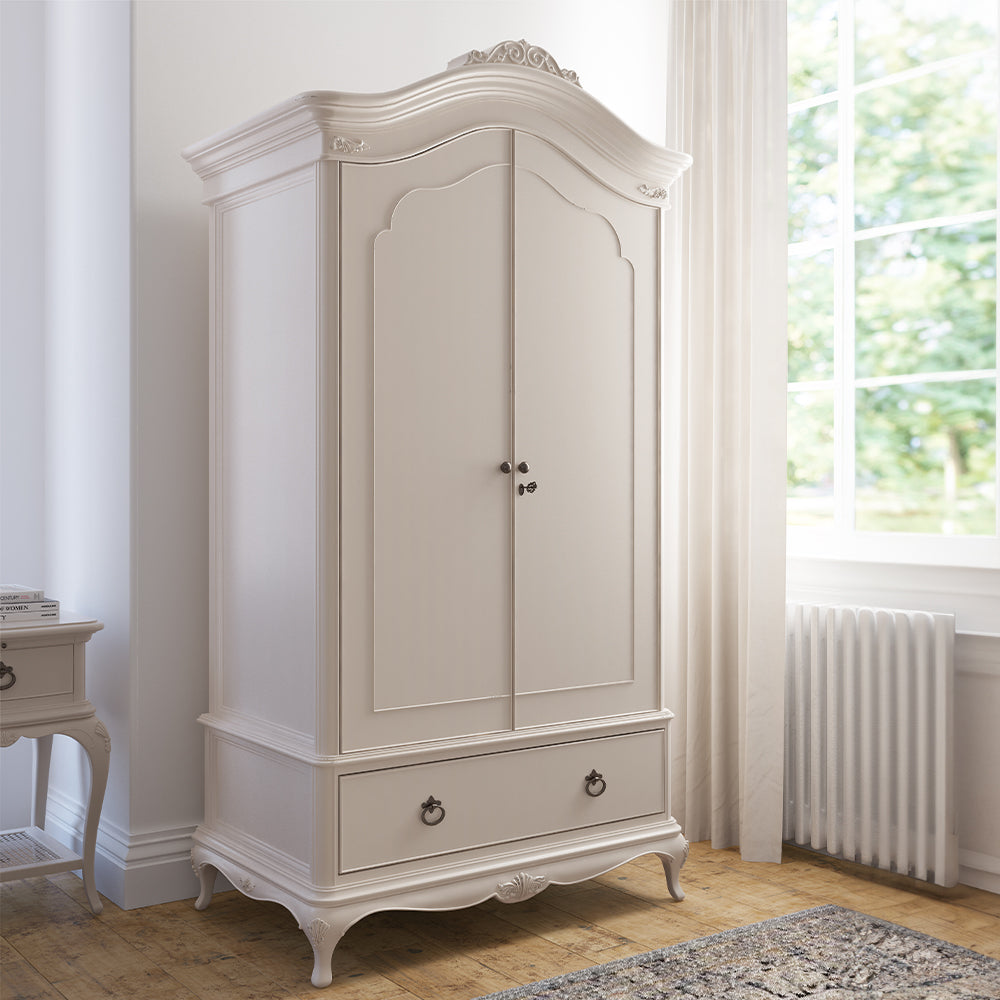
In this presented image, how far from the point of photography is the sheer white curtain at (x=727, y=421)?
122 inches

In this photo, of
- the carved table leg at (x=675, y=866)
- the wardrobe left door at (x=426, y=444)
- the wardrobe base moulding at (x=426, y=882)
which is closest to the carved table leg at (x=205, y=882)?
the wardrobe base moulding at (x=426, y=882)

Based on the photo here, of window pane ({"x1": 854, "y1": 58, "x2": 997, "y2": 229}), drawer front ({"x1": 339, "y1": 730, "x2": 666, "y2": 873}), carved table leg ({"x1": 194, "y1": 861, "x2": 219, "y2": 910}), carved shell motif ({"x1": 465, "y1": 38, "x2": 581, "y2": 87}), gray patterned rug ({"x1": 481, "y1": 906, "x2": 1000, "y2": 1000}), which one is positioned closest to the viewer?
gray patterned rug ({"x1": 481, "y1": 906, "x2": 1000, "y2": 1000})

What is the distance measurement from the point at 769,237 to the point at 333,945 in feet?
7.02

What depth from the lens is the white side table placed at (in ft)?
8.32

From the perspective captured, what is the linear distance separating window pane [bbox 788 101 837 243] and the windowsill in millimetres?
960

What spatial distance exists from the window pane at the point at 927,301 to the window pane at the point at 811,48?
0.52 metres

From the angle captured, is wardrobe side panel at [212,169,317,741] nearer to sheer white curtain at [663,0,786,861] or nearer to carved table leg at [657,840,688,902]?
carved table leg at [657,840,688,902]

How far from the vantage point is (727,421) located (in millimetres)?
3217

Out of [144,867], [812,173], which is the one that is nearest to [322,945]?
[144,867]

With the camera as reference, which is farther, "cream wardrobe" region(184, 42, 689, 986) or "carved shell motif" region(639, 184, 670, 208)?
"carved shell motif" region(639, 184, 670, 208)

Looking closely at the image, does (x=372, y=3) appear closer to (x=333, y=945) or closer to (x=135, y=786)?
(x=135, y=786)

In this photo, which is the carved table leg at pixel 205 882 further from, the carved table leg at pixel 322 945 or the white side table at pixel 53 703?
the carved table leg at pixel 322 945

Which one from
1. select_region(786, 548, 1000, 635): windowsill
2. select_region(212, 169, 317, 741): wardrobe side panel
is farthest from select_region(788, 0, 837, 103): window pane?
select_region(212, 169, 317, 741): wardrobe side panel

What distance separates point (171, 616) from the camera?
2.77 meters
